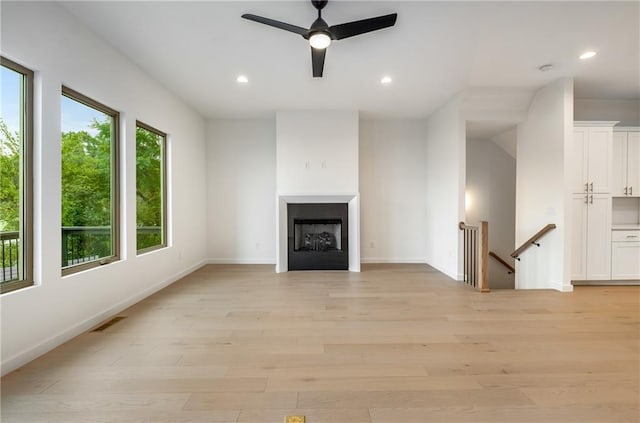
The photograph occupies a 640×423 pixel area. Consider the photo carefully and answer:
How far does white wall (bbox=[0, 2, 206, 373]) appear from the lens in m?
2.12

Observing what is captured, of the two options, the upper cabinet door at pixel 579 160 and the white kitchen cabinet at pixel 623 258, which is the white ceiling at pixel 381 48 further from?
the white kitchen cabinet at pixel 623 258

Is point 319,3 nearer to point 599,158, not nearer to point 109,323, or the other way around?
point 109,323

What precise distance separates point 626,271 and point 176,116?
7.07 m

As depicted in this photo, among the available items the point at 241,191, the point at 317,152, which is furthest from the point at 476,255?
the point at 241,191

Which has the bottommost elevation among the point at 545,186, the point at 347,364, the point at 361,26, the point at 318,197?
the point at 347,364

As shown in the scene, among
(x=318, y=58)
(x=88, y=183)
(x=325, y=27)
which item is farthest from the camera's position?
(x=88, y=183)

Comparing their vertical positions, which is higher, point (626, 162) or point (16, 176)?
point (626, 162)

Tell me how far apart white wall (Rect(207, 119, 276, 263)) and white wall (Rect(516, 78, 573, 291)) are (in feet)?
14.2

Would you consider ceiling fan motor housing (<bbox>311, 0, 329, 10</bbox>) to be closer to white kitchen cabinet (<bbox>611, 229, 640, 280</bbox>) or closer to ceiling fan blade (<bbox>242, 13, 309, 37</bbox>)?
ceiling fan blade (<bbox>242, 13, 309, 37</bbox>)

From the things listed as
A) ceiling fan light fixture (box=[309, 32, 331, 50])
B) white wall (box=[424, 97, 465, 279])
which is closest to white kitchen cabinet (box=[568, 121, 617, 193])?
white wall (box=[424, 97, 465, 279])

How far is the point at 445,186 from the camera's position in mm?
4949

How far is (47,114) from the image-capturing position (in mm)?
2350

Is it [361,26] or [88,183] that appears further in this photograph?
[88,183]

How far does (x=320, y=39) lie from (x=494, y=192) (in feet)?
16.9
